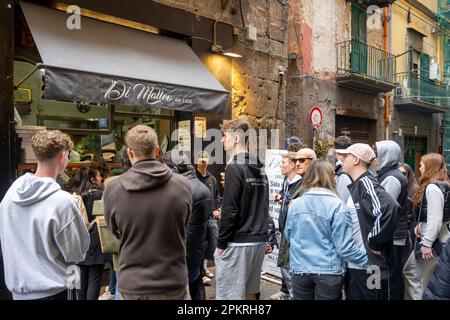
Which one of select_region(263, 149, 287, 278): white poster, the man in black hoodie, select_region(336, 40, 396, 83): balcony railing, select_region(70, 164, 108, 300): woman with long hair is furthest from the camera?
select_region(336, 40, 396, 83): balcony railing

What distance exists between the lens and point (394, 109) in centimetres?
1456

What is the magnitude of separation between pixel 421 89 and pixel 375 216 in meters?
14.1

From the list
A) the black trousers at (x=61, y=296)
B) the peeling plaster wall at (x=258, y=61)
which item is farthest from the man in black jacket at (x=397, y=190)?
the peeling plaster wall at (x=258, y=61)

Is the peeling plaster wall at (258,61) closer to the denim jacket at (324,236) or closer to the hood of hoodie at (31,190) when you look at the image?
the denim jacket at (324,236)

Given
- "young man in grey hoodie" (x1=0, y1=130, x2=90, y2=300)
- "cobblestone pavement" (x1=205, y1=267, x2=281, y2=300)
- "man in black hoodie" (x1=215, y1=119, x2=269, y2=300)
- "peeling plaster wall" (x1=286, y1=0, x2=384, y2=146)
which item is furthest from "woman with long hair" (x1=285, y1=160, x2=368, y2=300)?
"peeling plaster wall" (x1=286, y1=0, x2=384, y2=146)

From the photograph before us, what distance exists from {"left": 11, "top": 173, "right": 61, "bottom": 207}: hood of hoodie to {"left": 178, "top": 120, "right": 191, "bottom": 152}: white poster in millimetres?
4544

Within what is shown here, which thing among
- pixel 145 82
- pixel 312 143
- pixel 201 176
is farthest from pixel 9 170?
pixel 312 143

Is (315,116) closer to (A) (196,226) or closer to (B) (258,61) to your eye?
(B) (258,61)

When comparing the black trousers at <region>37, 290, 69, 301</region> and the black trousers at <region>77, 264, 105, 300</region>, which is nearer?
the black trousers at <region>37, 290, 69, 301</region>

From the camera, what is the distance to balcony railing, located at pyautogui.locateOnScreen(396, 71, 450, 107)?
14695 millimetres

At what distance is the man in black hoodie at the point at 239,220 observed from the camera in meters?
3.70

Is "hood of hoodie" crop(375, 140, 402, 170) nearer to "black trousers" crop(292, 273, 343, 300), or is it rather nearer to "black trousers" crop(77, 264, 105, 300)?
"black trousers" crop(292, 273, 343, 300)

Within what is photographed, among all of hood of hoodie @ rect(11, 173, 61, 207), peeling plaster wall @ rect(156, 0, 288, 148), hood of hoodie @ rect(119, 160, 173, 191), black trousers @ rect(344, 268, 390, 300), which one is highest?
peeling plaster wall @ rect(156, 0, 288, 148)
